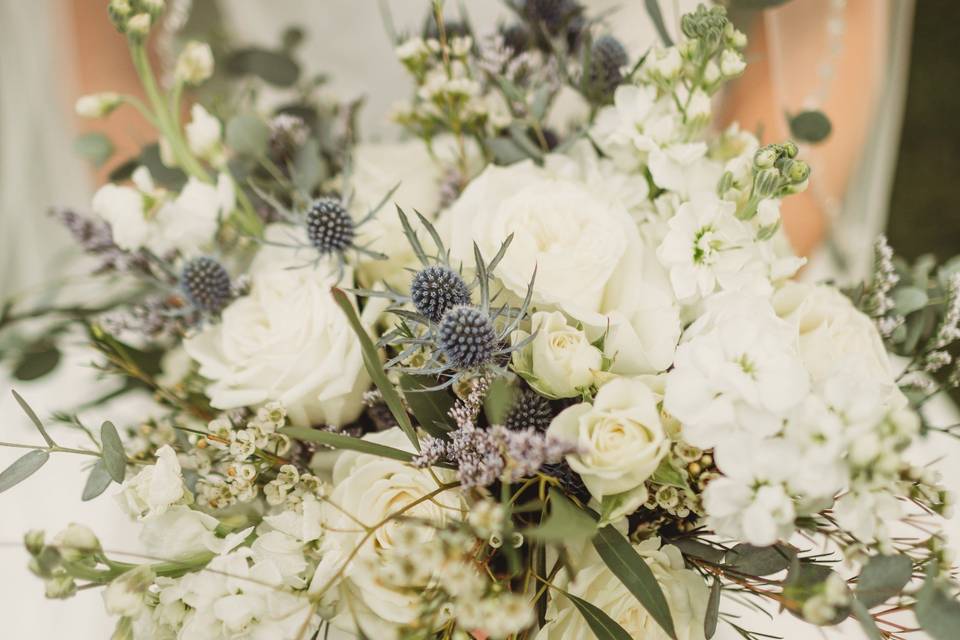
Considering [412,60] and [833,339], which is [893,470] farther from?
[412,60]

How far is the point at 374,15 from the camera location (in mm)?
1190

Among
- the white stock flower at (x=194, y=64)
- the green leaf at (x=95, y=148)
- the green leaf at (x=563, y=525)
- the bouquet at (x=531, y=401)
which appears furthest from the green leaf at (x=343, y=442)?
the green leaf at (x=95, y=148)

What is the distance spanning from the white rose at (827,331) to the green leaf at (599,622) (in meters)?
0.23

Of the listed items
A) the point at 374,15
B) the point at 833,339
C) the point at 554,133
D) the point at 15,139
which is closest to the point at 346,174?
the point at 554,133

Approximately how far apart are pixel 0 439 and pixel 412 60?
2.25 feet

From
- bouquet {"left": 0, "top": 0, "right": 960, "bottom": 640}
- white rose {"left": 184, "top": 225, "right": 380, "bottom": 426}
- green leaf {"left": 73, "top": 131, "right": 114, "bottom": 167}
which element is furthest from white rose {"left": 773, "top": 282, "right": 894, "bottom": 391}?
green leaf {"left": 73, "top": 131, "right": 114, "bottom": 167}

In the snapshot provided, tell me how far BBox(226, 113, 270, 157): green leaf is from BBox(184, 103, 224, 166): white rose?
0.08ft

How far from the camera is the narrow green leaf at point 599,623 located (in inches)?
17.6

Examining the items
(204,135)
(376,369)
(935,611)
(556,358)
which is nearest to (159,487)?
(376,369)

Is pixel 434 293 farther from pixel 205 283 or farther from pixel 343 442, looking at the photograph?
pixel 205 283

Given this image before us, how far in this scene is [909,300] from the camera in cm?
62

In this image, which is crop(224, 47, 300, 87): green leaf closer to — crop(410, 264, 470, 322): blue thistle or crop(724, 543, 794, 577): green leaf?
crop(410, 264, 470, 322): blue thistle

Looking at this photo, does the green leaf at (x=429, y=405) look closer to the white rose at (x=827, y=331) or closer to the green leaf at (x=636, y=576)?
the green leaf at (x=636, y=576)

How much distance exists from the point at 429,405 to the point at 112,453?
0.23 metres
